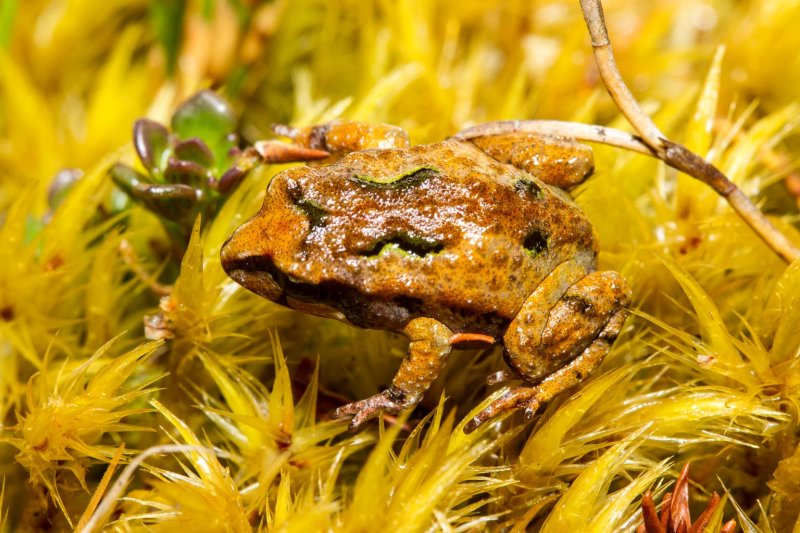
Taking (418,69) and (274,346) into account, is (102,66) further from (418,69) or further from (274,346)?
(274,346)

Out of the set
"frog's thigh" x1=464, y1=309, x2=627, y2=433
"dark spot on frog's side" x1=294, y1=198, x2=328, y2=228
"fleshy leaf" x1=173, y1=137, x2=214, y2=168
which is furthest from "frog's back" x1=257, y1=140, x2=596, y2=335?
"fleshy leaf" x1=173, y1=137, x2=214, y2=168

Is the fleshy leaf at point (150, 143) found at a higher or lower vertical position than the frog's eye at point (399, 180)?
higher

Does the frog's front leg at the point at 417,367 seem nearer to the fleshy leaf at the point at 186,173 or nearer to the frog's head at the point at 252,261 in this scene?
the frog's head at the point at 252,261

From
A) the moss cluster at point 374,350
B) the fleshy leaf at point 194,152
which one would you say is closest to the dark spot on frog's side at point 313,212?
the moss cluster at point 374,350

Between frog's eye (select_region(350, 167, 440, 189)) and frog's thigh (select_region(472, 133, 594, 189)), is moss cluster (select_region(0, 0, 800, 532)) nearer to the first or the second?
frog's thigh (select_region(472, 133, 594, 189))

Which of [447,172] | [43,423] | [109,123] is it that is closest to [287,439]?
[43,423]

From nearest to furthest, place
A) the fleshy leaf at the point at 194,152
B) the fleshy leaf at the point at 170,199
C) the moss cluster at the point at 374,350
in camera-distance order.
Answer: the moss cluster at the point at 374,350 < the fleshy leaf at the point at 170,199 < the fleshy leaf at the point at 194,152
